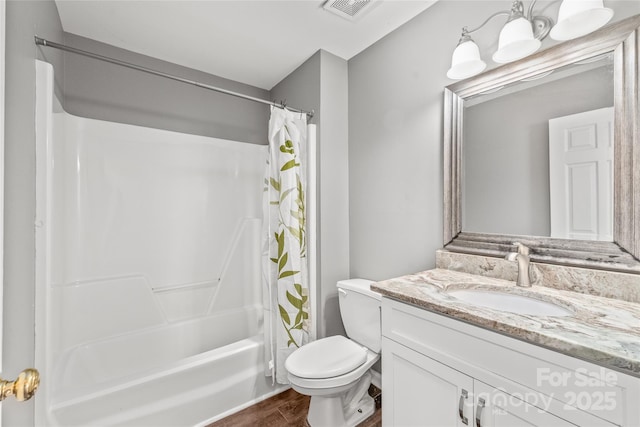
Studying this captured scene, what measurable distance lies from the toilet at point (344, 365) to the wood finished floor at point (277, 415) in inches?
2.9

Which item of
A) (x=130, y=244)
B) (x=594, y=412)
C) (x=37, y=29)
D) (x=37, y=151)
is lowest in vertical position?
(x=594, y=412)

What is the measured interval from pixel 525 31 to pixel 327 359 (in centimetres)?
182

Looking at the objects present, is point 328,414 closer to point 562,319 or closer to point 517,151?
point 562,319

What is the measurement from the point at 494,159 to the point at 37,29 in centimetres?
218

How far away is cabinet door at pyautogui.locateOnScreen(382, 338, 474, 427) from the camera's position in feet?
3.04

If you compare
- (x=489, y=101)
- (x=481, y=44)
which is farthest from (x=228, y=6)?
(x=489, y=101)

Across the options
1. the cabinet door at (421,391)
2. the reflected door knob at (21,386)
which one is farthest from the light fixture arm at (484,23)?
the reflected door knob at (21,386)

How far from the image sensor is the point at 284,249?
1.84 meters

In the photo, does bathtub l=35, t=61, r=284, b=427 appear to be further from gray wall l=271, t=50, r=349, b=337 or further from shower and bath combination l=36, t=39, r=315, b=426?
gray wall l=271, t=50, r=349, b=337

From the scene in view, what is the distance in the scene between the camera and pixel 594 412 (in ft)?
2.19

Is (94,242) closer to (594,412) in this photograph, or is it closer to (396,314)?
(396,314)

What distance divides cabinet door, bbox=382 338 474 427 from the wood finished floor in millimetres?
642

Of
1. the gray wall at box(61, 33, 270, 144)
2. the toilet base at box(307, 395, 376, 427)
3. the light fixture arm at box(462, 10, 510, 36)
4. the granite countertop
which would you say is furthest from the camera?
the gray wall at box(61, 33, 270, 144)

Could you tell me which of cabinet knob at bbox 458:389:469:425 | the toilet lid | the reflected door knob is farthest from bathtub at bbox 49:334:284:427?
cabinet knob at bbox 458:389:469:425
